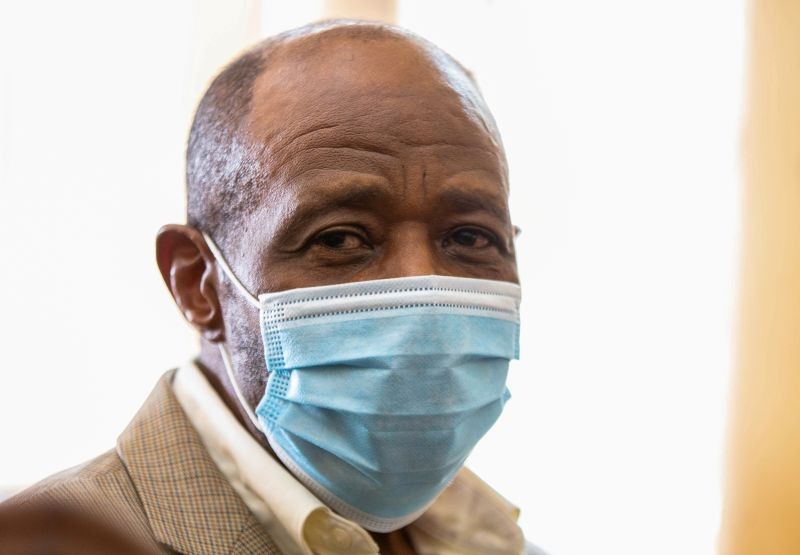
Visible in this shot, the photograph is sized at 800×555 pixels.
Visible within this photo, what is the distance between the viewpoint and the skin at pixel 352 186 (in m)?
1.60

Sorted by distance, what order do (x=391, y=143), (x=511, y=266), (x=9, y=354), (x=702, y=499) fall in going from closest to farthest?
(x=391, y=143) < (x=511, y=266) < (x=9, y=354) < (x=702, y=499)

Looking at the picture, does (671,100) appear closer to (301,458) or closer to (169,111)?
(169,111)

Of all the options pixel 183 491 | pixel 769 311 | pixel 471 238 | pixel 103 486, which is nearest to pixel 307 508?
pixel 183 491

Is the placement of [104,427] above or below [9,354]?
below

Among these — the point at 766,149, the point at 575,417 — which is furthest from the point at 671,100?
the point at 575,417

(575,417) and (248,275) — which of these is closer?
(248,275)

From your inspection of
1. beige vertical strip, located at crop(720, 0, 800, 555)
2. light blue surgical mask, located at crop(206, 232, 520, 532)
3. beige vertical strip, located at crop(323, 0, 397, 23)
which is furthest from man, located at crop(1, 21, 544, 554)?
beige vertical strip, located at crop(720, 0, 800, 555)

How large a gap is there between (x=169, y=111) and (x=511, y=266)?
144cm

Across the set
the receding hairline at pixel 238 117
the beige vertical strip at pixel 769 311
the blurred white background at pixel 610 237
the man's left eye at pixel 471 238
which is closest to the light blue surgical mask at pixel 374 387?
the man's left eye at pixel 471 238

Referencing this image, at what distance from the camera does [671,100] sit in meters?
3.22

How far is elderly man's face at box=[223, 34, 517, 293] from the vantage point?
1.60 metres

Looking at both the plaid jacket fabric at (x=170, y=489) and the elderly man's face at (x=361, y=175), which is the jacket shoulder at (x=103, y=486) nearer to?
the plaid jacket fabric at (x=170, y=489)

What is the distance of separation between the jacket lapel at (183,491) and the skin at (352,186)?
143 mm

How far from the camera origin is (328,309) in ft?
5.11
